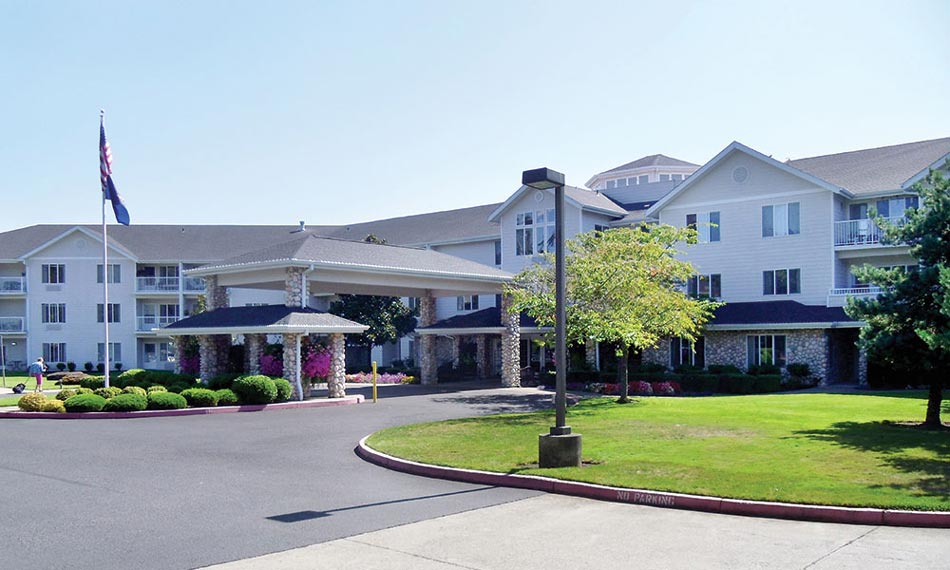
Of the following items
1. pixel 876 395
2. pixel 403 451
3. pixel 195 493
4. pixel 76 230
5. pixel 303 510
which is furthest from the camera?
pixel 76 230

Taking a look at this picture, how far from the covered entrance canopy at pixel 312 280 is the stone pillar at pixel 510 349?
4cm

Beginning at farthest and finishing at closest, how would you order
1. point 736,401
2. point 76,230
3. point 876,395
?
point 76,230 → point 876,395 → point 736,401

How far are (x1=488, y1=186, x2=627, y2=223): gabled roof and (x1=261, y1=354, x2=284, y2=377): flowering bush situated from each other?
16.9 m

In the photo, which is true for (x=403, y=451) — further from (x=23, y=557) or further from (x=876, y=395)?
(x=876, y=395)

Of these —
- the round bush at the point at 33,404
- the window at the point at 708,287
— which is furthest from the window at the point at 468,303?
the round bush at the point at 33,404

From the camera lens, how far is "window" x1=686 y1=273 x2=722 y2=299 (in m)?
38.2

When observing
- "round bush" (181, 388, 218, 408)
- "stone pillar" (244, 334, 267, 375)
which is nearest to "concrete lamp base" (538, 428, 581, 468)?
"round bush" (181, 388, 218, 408)

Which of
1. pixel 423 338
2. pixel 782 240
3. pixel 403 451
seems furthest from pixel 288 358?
pixel 782 240

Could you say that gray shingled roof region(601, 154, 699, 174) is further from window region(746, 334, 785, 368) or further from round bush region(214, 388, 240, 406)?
round bush region(214, 388, 240, 406)

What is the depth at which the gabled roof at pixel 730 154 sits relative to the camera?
3447cm

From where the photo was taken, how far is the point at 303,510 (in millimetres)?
10617

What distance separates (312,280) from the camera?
98.3 ft

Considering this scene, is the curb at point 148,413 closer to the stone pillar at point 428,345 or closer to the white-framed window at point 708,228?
the stone pillar at point 428,345

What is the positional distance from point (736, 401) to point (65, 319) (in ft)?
151
